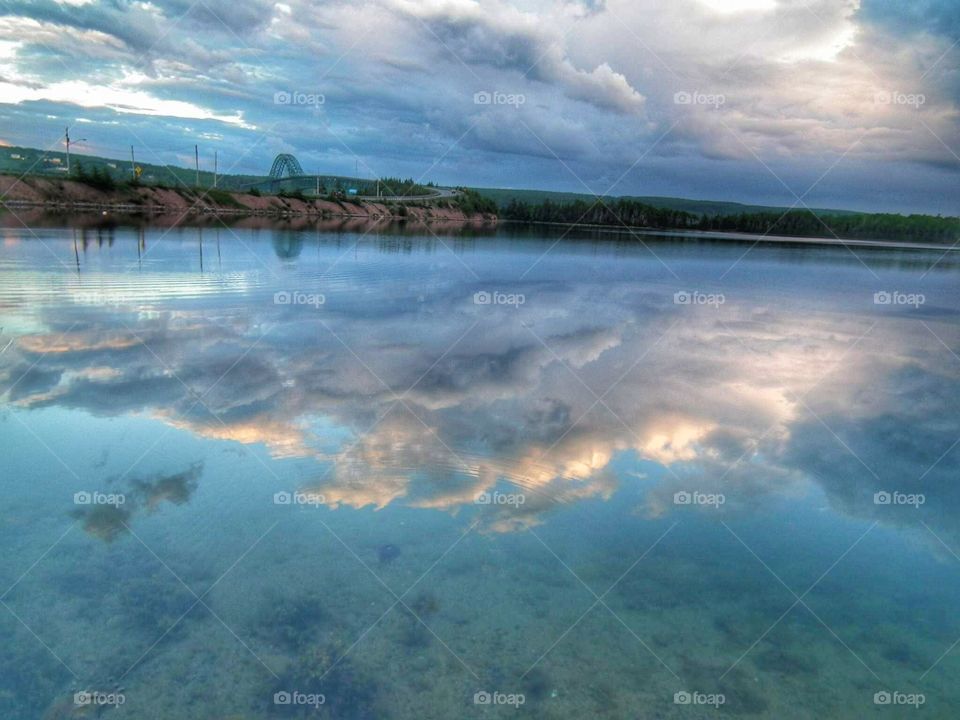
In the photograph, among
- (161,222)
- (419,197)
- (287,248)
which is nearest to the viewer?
(287,248)

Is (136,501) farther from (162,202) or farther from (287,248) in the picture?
(162,202)

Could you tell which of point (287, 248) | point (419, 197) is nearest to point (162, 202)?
point (287, 248)

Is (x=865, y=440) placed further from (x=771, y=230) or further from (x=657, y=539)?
(x=771, y=230)

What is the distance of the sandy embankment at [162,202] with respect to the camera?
6450 centimetres

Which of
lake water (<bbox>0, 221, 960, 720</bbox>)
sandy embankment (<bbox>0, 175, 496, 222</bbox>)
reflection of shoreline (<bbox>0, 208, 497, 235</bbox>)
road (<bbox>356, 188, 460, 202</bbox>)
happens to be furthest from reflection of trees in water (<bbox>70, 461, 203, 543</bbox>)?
road (<bbox>356, 188, 460, 202</bbox>)

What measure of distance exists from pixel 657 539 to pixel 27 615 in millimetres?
5609

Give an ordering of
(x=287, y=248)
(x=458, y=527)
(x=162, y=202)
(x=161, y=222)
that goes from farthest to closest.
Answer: (x=162, y=202), (x=161, y=222), (x=287, y=248), (x=458, y=527)

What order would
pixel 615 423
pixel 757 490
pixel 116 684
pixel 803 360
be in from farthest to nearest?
pixel 803 360
pixel 615 423
pixel 757 490
pixel 116 684

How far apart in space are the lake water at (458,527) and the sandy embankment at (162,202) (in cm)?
6054

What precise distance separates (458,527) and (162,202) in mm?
85283

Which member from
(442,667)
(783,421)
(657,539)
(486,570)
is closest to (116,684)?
(442,667)

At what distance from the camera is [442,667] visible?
4.49 metres

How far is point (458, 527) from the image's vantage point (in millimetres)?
6254

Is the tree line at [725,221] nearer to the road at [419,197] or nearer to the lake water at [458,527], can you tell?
the road at [419,197]
